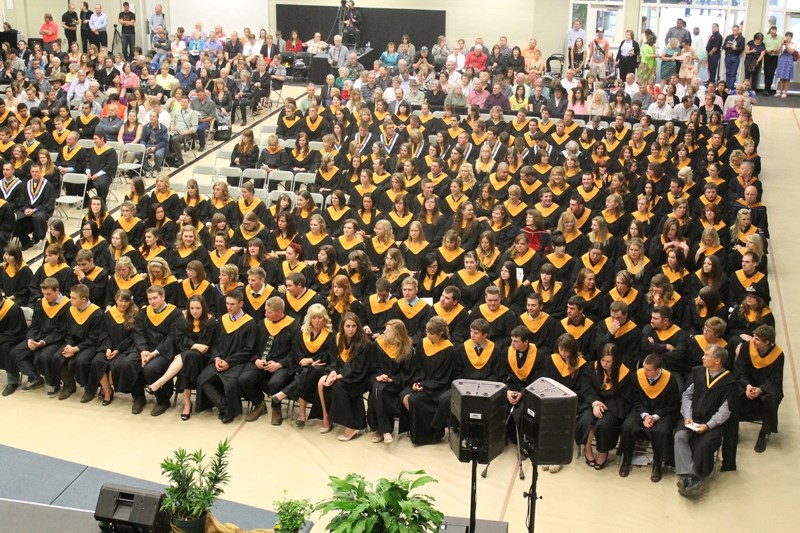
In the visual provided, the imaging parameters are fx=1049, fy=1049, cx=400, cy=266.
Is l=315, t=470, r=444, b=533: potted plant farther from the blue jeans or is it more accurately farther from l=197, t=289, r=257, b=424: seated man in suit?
the blue jeans

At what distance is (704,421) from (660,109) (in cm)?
842

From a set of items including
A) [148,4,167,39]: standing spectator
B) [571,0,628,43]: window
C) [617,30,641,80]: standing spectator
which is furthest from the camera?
[148,4,167,39]: standing spectator

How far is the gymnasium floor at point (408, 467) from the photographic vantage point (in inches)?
287

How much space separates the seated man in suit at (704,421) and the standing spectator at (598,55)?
1124cm

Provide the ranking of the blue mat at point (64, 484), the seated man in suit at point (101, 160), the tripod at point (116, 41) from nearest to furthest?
1. the blue mat at point (64, 484)
2. the seated man in suit at point (101, 160)
3. the tripod at point (116, 41)

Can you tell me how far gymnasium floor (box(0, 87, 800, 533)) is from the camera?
7.29m

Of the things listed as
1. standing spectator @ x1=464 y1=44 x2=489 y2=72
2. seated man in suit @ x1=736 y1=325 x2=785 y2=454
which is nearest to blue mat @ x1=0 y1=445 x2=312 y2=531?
seated man in suit @ x1=736 y1=325 x2=785 y2=454

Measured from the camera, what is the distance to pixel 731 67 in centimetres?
1909

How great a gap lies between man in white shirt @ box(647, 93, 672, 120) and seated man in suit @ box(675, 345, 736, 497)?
A: 8.04 m


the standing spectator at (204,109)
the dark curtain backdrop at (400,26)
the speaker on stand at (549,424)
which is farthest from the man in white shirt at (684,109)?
the speaker on stand at (549,424)

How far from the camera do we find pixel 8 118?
14.6m

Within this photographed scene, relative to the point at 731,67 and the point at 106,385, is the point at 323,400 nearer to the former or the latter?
the point at 106,385

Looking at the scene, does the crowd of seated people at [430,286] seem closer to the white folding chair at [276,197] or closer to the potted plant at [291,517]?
the white folding chair at [276,197]

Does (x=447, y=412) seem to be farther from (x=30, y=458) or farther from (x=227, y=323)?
(x=30, y=458)
